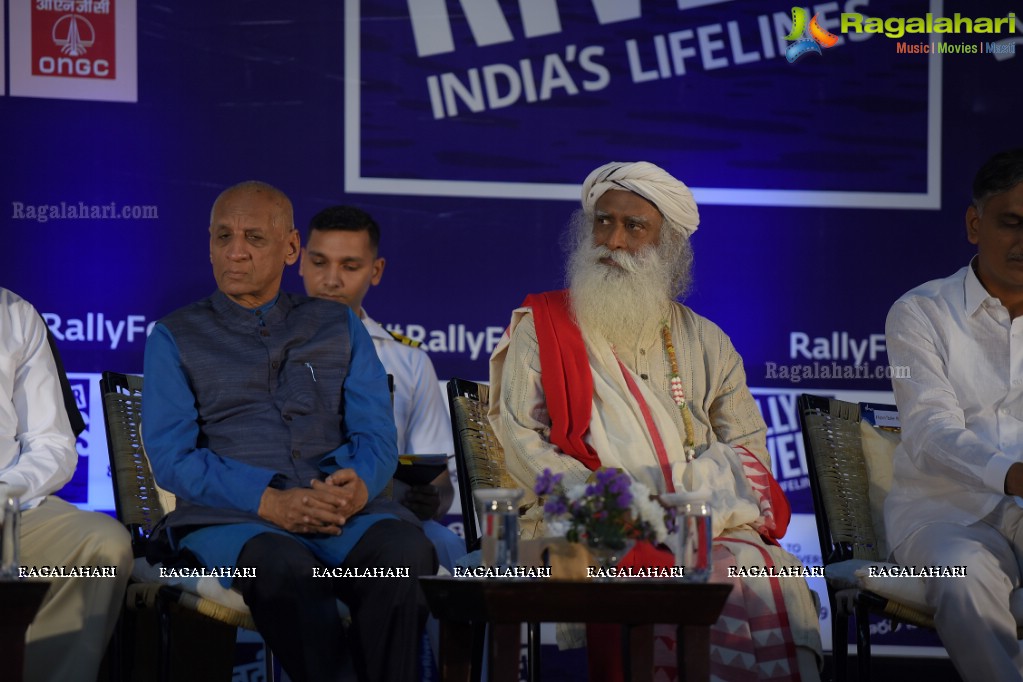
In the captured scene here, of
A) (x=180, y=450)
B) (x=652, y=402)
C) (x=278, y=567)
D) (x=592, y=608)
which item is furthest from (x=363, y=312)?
(x=592, y=608)

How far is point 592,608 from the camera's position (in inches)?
134

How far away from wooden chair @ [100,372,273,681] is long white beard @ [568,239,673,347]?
1575 mm

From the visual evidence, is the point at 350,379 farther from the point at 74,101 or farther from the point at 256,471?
the point at 74,101

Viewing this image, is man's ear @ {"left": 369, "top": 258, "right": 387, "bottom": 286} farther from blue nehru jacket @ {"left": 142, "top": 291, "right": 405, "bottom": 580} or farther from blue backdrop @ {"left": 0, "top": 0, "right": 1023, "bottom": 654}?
blue nehru jacket @ {"left": 142, "top": 291, "right": 405, "bottom": 580}

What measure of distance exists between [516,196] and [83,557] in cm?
275

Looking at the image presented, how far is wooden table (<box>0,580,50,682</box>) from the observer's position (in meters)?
3.25

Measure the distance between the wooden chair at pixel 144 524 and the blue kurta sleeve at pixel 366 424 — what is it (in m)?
0.55

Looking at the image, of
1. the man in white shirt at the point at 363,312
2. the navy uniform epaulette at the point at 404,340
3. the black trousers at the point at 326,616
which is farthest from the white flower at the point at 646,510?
the navy uniform epaulette at the point at 404,340

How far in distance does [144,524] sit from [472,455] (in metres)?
1.10

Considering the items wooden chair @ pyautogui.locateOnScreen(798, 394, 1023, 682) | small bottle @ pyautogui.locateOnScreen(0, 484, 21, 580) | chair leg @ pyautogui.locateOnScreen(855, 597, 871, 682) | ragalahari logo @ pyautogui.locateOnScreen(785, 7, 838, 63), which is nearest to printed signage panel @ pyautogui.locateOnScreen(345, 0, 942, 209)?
ragalahari logo @ pyautogui.locateOnScreen(785, 7, 838, 63)

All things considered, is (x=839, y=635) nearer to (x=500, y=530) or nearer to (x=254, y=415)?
(x=500, y=530)

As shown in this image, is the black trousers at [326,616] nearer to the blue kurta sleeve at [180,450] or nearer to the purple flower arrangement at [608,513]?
the blue kurta sleeve at [180,450]

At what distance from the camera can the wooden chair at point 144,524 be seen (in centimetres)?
413

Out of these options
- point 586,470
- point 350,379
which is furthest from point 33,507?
point 586,470
